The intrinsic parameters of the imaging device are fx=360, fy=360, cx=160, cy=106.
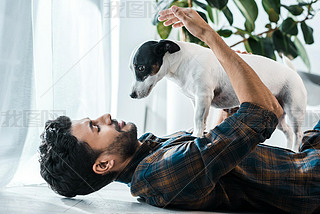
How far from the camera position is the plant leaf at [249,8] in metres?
1.02

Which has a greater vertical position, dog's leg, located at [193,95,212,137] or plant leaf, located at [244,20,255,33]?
plant leaf, located at [244,20,255,33]

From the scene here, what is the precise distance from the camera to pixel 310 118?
3.68ft

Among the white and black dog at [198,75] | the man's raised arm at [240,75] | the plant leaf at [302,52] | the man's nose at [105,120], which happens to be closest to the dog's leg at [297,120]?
the white and black dog at [198,75]

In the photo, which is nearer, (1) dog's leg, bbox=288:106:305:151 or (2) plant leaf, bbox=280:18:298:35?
(1) dog's leg, bbox=288:106:305:151

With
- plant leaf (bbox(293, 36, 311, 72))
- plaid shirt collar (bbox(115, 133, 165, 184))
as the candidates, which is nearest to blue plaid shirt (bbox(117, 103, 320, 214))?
plaid shirt collar (bbox(115, 133, 165, 184))

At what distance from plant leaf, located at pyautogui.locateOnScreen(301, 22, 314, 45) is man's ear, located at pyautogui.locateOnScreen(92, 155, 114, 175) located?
74cm

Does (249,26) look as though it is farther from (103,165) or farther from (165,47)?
(103,165)

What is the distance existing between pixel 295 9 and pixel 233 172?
635 millimetres

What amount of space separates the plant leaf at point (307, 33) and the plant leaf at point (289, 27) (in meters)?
0.03

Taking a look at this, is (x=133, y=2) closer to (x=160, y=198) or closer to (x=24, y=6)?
(x=24, y=6)

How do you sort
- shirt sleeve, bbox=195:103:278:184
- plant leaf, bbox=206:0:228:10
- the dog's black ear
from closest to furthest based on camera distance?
shirt sleeve, bbox=195:103:278:184
the dog's black ear
plant leaf, bbox=206:0:228:10

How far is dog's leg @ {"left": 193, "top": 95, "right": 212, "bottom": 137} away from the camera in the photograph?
0.63m

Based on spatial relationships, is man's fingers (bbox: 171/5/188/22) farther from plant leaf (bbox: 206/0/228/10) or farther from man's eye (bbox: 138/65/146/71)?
plant leaf (bbox: 206/0/228/10)

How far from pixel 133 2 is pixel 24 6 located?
17.8 inches
